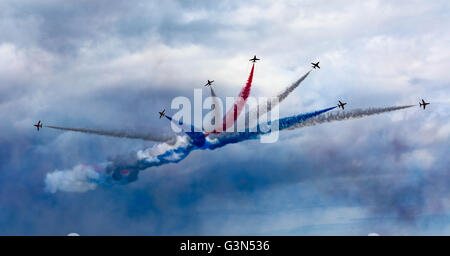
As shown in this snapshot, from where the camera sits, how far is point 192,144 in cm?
→ 15662
